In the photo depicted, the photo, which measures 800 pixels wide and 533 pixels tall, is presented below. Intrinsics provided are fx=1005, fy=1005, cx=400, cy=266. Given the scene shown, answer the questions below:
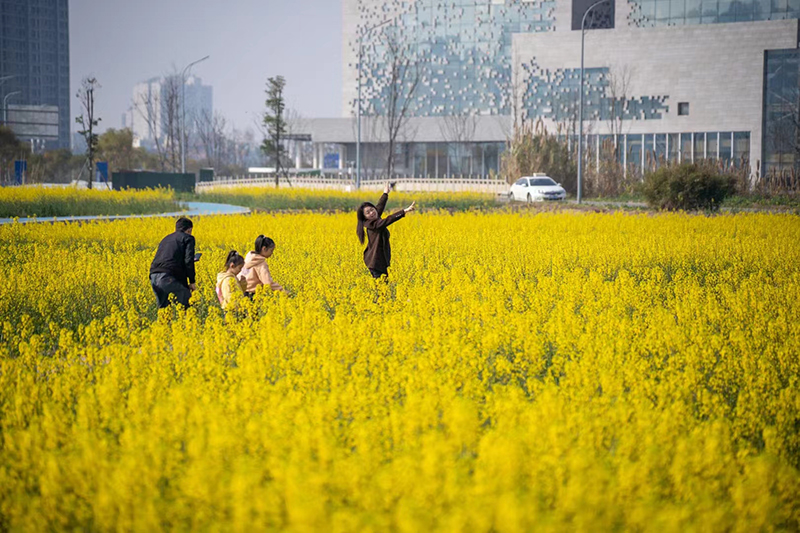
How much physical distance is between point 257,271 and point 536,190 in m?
31.0

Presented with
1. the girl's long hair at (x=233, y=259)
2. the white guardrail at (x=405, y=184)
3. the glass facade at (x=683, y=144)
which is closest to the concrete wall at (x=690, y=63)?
the glass facade at (x=683, y=144)

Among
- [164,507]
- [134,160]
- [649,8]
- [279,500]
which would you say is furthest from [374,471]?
[134,160]

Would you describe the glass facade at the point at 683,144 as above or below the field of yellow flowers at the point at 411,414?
above

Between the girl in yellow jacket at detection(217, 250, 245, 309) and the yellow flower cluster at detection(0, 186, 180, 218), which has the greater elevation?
the yellow flower cluster at detection(0, 186, 180, 218)

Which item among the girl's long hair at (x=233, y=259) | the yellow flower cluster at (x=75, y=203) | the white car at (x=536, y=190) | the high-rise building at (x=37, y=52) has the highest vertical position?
the high-rise building at (x=37, y=52)

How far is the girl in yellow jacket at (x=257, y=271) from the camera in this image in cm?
997

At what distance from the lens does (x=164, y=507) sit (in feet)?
12.9

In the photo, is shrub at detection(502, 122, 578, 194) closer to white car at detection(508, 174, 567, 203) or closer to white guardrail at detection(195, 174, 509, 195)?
white guardrail at detection(195, 174, 509, 195)

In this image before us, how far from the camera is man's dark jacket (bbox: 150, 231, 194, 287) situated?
10.1m

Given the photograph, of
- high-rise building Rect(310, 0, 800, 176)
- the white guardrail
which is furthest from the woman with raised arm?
high-rise building Rect(310, 0, 800, 176)

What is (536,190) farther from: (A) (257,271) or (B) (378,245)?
(A) (257,271)

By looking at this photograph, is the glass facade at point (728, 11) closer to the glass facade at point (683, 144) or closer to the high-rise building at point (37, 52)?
the glass facade at point (683, 144)

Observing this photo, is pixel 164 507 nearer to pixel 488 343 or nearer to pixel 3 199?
pixel 488 343

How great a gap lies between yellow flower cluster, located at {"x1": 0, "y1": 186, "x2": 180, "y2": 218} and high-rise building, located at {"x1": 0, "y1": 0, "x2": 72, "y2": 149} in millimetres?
149664
